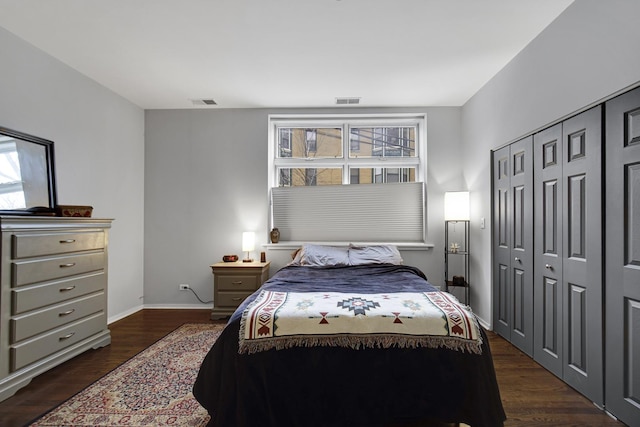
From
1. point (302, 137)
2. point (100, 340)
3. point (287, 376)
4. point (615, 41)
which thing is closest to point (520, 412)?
point (287, 376)

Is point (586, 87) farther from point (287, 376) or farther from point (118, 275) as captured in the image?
point (118, 275)

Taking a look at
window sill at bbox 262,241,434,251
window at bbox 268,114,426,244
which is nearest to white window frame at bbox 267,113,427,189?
window at bbox 268,114,426,244

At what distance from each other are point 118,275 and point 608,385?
181 inches

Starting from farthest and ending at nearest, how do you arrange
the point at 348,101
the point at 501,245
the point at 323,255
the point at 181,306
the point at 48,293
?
the point at 181,306 → the point at 348,101 → the point at 323,255 → the point at 501,245 → the point at 48,293

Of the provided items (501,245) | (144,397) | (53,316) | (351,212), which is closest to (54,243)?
(53,316)

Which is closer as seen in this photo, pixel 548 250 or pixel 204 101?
pixel 548 250

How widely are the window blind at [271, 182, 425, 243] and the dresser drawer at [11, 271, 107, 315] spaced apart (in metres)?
2.14

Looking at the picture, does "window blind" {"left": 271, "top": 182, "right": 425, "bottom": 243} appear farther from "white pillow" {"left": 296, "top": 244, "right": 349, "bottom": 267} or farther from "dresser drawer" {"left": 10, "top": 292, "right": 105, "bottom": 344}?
"dresser drawer" {"left": 10, "top": 292, "right": 105, "bottom": 344}

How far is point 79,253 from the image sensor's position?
2729 mm

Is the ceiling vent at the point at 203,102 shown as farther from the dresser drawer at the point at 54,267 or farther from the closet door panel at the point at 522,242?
the closet door panel at the point at 522,242

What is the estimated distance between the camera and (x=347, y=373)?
5.65 feet

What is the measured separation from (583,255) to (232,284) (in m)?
3.32

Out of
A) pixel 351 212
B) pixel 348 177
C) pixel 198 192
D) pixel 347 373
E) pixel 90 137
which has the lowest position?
pixel 347 373

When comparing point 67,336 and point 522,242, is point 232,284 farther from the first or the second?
point 522,242
